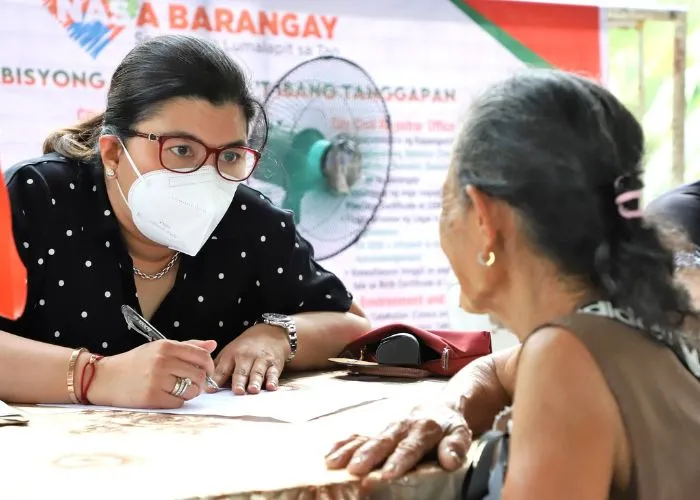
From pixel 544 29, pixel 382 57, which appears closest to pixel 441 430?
pixel 382 57

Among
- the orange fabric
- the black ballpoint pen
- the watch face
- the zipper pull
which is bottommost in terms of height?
the zipper pull

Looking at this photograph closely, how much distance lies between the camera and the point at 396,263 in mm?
3559

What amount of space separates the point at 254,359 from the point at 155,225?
0.33 m

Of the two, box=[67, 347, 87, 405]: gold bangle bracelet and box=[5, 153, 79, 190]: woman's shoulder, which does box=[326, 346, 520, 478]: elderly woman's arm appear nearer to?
box=[67, 347, 87, 405]: gold bangle bracelet

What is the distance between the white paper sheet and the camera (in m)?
1.44

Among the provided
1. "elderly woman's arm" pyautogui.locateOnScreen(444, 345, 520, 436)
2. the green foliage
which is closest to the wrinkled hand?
"elderly woman's arm" pyautogui.locateOnScreen(444, 345, 520, 436)

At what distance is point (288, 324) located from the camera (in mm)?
1875

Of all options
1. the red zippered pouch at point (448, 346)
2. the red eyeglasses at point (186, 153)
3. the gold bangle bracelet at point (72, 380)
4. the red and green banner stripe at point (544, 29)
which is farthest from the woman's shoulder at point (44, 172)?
the red and green banner stripe at point (544, 29)

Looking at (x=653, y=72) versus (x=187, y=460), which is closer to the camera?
(x=187, y=460)

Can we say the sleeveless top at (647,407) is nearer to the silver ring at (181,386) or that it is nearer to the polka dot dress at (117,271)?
the silver ring at (181,386)

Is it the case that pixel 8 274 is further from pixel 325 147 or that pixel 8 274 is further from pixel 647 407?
pixel 325 147

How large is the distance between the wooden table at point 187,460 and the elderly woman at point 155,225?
0.89ft

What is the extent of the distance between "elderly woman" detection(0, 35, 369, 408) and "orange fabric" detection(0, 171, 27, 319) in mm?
591

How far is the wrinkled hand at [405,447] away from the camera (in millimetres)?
1091
